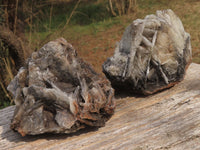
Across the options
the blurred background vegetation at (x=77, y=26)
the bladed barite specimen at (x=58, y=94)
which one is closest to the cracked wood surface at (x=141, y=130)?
the bladed barite specimen at (x=58, y=94)

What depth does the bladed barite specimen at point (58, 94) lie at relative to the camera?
176 cm

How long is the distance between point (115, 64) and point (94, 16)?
5.19 metres

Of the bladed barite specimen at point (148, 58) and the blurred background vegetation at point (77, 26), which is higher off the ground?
the bladed barite specimen at point (148, 58)

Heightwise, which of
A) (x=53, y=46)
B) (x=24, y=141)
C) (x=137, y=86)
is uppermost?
(x=53, y=46)

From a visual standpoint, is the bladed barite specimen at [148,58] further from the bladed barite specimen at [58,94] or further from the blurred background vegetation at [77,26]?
the blurred background vegetation at [77,26]

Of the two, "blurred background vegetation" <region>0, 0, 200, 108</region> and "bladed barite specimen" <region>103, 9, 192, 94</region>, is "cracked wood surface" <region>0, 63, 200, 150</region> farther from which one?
"blurred background vegetation" <region>0, 0, 200, 108</region>

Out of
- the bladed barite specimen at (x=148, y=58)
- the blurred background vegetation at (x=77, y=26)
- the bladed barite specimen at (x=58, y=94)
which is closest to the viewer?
the bladed barite specimen at (x=58, y=94)

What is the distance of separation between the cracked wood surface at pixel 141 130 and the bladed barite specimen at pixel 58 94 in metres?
0.10

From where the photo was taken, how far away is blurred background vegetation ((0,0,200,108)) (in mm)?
3826

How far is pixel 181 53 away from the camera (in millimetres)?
2262

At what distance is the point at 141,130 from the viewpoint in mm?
1882

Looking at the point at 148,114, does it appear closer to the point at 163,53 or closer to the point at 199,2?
the point at 163,53

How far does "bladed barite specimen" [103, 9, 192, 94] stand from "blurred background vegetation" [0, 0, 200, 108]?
1.53 metres

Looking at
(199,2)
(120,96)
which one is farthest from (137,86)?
(199,2)
